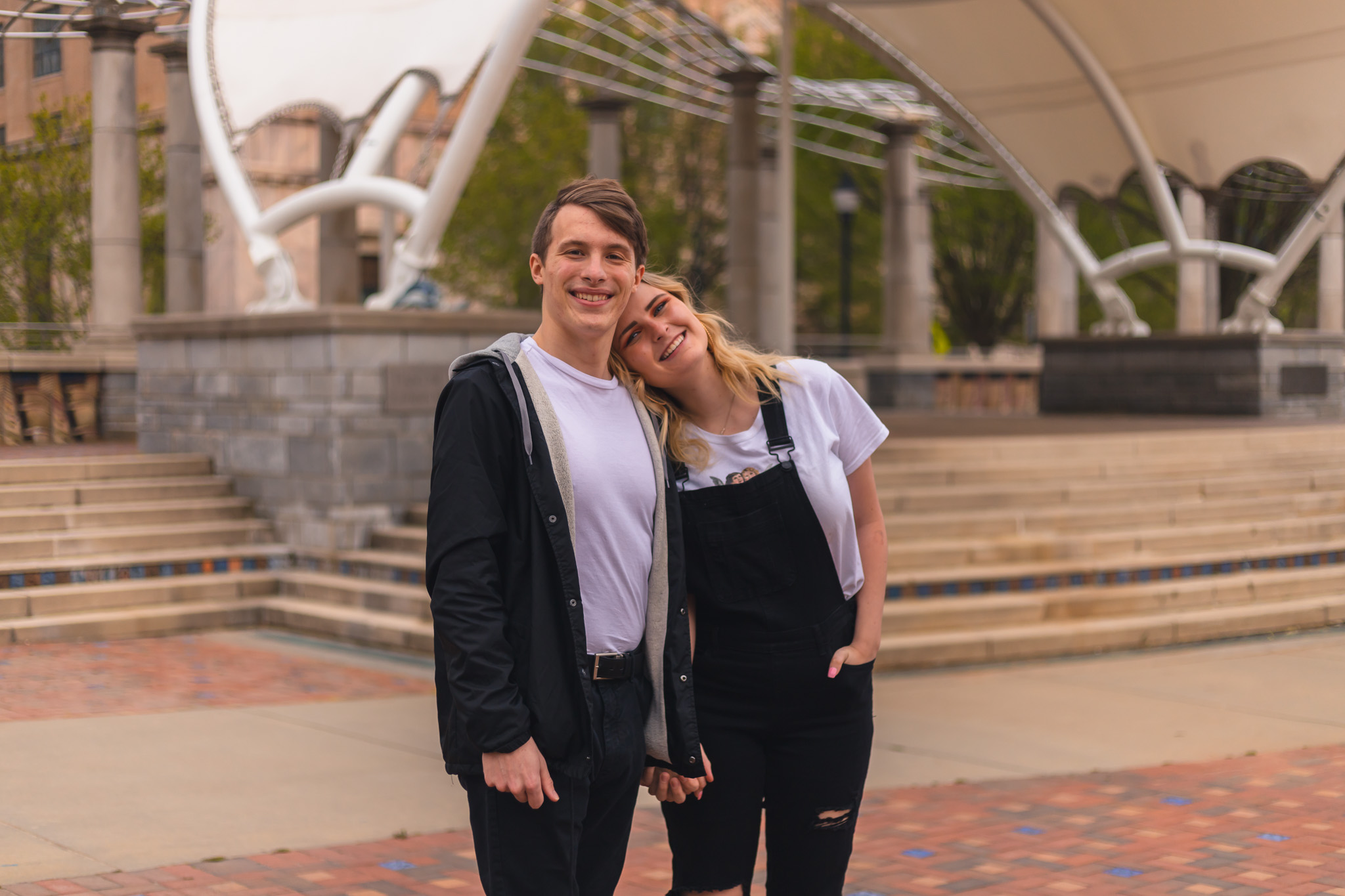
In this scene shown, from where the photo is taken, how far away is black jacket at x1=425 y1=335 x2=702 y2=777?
9.60 ft

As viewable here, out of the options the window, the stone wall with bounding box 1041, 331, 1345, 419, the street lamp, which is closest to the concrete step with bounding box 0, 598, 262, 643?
the window

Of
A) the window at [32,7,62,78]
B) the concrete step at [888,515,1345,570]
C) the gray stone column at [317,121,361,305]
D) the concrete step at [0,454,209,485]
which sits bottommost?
the concrete step at [888,515,1345,570]

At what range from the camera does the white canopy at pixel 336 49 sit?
13836 millimetres

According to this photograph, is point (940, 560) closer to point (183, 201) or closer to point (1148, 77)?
point (1148, 77)

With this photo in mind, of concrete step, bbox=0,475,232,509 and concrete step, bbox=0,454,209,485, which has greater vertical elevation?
concrete step, bbox=0,454,209,485

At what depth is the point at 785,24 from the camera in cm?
2131

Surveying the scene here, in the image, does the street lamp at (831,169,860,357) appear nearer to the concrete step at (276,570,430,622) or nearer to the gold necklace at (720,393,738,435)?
the concrete step at (276,570,430,622)

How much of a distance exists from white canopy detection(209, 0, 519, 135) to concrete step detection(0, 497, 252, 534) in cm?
375

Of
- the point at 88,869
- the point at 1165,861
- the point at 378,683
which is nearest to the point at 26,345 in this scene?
the point at 378,683

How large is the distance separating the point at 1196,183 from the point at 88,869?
20823 mm

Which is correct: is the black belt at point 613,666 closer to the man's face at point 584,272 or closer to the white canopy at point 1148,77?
the man's face at point 584,272

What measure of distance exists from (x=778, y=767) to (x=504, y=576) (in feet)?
2.82

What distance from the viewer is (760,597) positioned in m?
3.42

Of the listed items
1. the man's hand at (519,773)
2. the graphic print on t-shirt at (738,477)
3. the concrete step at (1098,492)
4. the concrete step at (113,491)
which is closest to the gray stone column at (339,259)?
the concrete step at (113,491)
